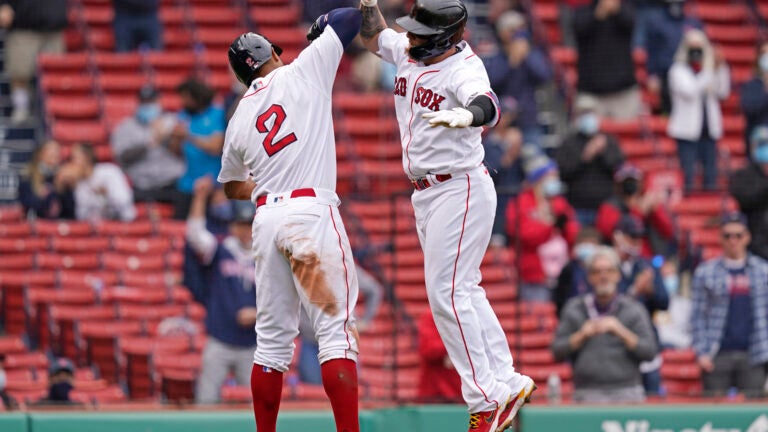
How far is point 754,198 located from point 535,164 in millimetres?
1687

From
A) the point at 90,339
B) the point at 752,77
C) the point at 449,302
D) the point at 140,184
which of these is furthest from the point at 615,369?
the point at 752,77

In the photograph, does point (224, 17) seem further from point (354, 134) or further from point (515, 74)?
point (515, 74)

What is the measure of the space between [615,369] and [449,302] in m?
A: 2.81

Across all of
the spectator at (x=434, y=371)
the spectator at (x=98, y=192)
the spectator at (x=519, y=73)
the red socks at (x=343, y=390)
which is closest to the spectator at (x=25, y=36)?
the spectator at (x=98, y=192)

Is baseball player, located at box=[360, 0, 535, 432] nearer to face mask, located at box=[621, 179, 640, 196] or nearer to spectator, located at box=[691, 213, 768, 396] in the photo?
spectator, located at box=[691, 213, 768, 396]

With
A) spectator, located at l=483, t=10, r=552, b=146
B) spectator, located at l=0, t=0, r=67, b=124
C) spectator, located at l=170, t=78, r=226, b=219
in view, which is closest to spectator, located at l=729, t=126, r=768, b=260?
spectator, located at l=483, t=10, r=552, b=146

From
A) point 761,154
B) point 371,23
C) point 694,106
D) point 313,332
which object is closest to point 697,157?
point 694,106

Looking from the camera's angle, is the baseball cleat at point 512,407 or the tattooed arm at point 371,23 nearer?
the baseball cleat at point 512,407

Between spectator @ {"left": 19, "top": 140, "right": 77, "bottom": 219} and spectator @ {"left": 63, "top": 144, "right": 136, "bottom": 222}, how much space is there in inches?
3.1

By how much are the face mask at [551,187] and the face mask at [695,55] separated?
91.4 inches

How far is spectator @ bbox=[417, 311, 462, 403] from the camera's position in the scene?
8.81 meters

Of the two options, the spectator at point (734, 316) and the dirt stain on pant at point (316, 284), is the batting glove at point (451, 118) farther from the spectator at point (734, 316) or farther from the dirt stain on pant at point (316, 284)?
the spectator at point (734, 316)

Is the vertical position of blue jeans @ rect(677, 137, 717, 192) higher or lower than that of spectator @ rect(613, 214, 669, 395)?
higher

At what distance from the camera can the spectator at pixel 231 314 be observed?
9984 millimetres
